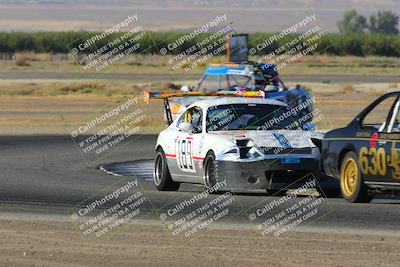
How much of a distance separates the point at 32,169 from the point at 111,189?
13.3ft

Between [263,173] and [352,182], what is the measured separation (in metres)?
1.34

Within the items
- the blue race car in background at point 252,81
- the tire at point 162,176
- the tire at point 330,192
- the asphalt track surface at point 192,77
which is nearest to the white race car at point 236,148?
the tire at point 162,176

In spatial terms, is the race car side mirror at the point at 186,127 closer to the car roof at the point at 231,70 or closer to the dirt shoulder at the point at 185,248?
the dirt shoulder at the point at 185,248

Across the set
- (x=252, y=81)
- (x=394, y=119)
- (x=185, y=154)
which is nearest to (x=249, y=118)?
(x=185, y=154)

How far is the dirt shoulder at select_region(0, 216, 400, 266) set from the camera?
459 inches

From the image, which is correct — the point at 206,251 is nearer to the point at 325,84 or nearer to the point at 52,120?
A: the point at 52,120

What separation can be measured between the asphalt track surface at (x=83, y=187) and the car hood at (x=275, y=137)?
2.56ft

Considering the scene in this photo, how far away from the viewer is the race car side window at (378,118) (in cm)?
1631

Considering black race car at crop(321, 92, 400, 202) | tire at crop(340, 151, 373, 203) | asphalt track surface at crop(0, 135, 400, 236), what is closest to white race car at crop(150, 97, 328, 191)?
asphalt track surface at crop(0, 135, 400, 236)

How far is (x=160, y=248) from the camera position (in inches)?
496

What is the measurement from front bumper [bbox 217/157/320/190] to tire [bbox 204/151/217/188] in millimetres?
309

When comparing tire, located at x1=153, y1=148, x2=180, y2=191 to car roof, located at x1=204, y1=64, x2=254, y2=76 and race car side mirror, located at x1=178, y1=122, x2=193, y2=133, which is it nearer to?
race car side mirror, located at x1=178, y1=122, x2=193, y2=133

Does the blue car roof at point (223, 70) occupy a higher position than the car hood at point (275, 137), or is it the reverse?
the car hood at point (275, 137)

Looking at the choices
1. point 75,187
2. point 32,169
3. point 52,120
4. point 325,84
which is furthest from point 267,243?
point 325,84
